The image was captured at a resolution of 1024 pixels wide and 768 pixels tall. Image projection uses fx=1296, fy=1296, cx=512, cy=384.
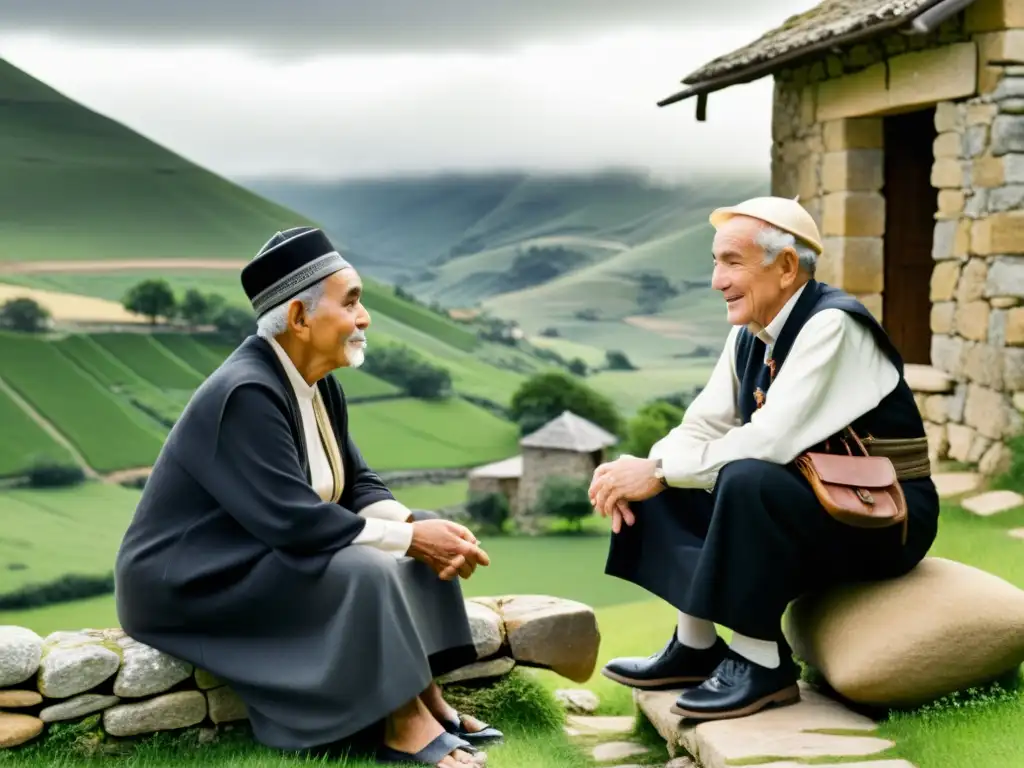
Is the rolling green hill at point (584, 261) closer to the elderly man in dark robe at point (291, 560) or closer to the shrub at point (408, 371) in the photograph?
the shrub at point (408, 371)

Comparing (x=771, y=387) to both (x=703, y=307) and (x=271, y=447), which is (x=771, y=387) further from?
(x=703, y=307)

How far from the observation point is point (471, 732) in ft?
13.1

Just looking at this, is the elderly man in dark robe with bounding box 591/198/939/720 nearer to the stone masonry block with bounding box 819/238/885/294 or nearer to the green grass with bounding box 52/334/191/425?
the stone masonry block with bounding box 819/238/885/294

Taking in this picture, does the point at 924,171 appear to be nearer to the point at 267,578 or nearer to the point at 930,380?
the point at 930,380

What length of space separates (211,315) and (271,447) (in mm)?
22661

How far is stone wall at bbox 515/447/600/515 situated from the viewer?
65.4 feet

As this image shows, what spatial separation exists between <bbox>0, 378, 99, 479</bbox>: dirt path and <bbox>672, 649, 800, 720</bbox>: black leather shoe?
19530 millimetres

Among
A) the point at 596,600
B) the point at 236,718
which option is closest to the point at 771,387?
the point at 236,718

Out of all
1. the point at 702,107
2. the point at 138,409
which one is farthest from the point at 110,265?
the point at 702,107

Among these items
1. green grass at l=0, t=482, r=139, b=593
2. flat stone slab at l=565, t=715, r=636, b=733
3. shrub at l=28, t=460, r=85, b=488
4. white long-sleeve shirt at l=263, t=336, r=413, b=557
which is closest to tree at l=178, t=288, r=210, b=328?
shrub at l=28, t=460, r=85, b=488

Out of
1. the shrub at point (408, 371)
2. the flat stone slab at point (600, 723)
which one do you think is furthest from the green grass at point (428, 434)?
the flat stone slab at point (600, 723)

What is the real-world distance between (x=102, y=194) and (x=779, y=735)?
2788 cm

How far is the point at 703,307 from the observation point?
28578mm

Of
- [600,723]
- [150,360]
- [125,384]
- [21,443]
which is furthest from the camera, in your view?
[150,360]
